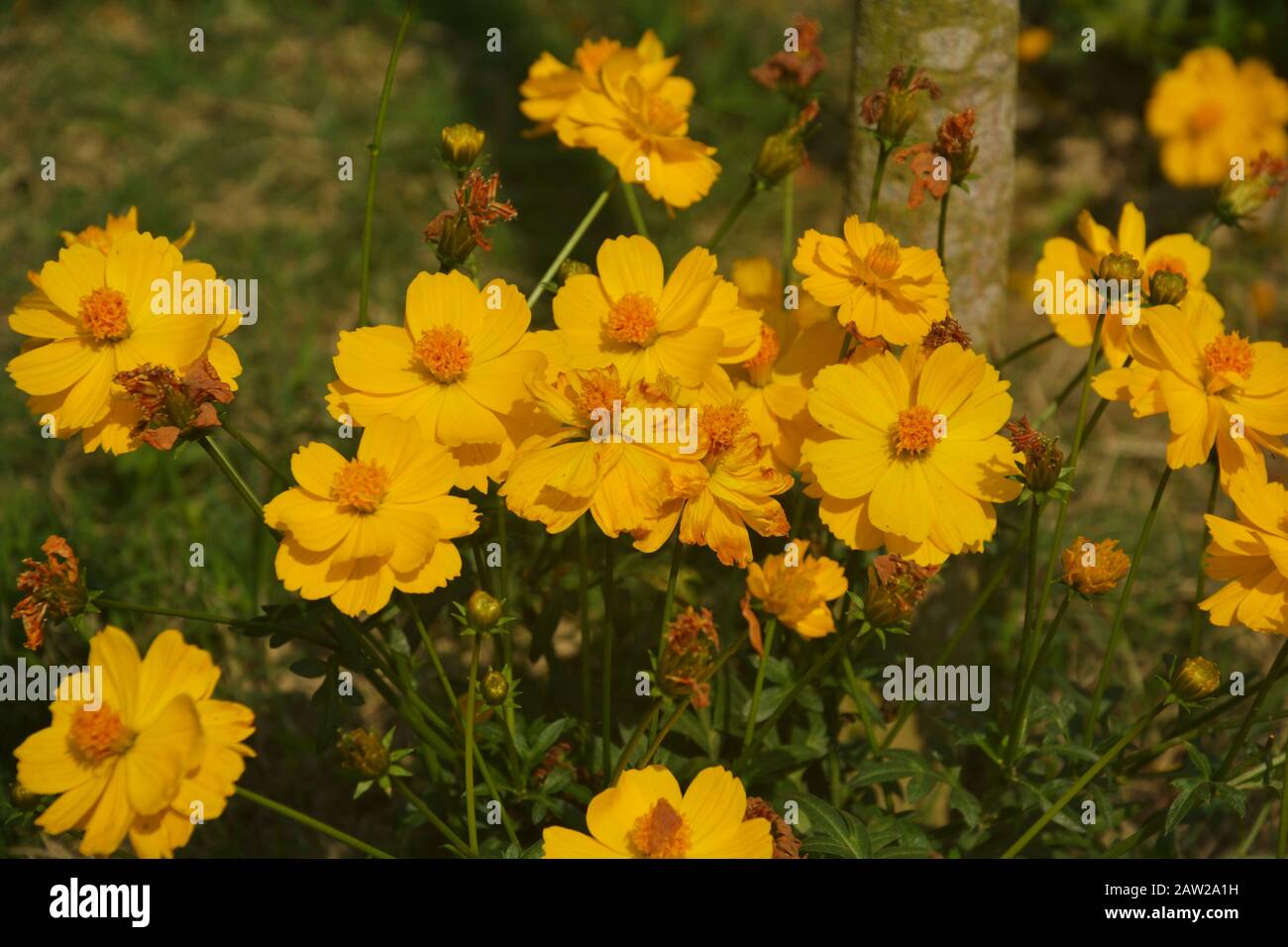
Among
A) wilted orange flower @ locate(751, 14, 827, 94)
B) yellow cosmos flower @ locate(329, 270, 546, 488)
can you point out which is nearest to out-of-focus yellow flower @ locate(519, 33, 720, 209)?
wilted orange flower @ locate(751, 14, 827, 94)

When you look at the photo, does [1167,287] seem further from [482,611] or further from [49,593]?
[49,593]

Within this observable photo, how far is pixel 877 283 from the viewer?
5.41ft

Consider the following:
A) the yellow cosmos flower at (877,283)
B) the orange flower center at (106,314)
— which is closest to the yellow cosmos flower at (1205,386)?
the yellow cosmos flower at (877,283)

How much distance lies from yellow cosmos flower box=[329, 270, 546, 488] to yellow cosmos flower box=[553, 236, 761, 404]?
80 mm

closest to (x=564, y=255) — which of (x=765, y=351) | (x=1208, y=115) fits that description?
(x=765, y=351)

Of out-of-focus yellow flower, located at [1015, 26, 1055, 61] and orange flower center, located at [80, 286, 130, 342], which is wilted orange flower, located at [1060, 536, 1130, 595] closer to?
orange flower center, located at [80, 286, 130, 342]

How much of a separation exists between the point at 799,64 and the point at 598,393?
2.58 feet

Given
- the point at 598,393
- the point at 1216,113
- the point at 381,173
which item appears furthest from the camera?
the point at 381,173

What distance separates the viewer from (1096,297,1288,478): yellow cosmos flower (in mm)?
1600

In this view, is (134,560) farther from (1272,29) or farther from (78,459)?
(1272,29)

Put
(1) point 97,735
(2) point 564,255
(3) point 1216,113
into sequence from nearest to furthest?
(1) point 97,735 → (2) point 564,255 → (3) point 1216,113

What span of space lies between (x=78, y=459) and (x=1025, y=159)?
112 inches

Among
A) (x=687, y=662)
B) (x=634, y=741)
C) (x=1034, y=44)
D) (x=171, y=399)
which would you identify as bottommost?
(x=634, y=741)

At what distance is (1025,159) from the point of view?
13.0 ft
